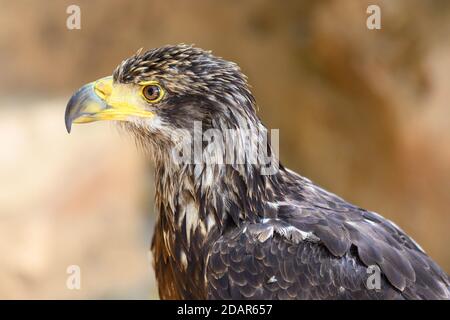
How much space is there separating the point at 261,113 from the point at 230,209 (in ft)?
17.0

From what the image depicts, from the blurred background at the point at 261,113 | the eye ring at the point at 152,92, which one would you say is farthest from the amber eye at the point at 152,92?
the blurred background at the point at 261,113

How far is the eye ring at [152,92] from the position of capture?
12.8 ft

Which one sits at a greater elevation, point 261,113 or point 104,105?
point 104,105

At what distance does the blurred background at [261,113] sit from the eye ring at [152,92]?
12.7ft

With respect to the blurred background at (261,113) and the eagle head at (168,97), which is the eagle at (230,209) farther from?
the blurred background at (261,113)

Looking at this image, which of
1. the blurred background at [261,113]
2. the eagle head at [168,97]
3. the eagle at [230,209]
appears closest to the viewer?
the eagle at [230,209]

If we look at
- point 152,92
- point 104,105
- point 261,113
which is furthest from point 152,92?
point 261,113

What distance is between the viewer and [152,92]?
12.8 feet

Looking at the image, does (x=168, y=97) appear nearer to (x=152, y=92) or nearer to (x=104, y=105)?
(x=152, y=92)

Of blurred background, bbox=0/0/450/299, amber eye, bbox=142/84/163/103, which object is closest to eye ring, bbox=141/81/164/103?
amber eye, bbox=142/84/163/103

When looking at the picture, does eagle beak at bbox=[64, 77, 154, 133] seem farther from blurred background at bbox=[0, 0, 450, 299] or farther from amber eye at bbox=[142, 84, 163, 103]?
A: blurred background at bbox=[0, 0, 450, 299]

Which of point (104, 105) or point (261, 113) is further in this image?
point (261, 113)

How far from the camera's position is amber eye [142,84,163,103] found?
3.90 m
